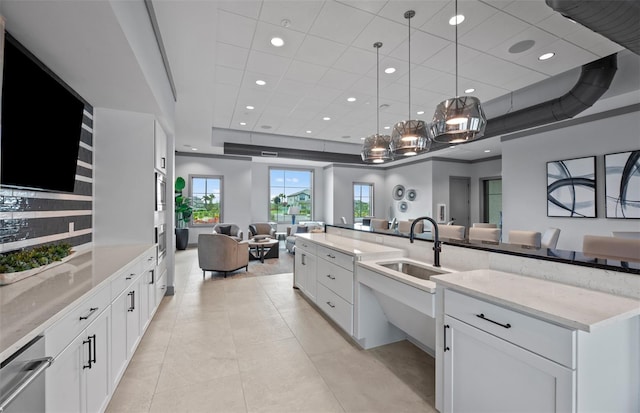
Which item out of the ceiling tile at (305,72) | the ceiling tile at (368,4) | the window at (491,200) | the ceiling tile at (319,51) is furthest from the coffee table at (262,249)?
the window at (491,200)

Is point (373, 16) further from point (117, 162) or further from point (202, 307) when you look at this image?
point (202, 307)

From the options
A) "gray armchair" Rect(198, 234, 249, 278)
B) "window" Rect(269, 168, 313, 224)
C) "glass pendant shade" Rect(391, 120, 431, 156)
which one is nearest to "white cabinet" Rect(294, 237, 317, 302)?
"gray armchair" Rect(198, 234, 249, 278)

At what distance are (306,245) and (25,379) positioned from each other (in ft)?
9.95

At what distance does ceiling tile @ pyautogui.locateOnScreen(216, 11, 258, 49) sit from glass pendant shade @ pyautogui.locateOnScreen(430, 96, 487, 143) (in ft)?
6.55

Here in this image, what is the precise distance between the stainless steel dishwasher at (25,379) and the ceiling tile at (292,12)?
2742 mm

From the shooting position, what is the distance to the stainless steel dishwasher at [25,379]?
0.85 m

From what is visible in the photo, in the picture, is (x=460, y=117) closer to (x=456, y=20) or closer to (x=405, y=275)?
(x=456, y=20)

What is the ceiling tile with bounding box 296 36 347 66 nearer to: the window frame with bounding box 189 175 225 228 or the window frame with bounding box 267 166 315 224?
the window frame with bounding box 189 175 225 228

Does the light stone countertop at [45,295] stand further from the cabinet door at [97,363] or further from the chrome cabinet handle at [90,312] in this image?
the cabinet door at [97,363]

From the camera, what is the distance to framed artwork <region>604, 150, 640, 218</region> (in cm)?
Answer: 412

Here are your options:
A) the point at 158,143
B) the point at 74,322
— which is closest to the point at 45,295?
the point at 74,322

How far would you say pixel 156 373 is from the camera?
2.17 meters

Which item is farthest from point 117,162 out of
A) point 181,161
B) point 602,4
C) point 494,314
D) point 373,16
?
point 181,161

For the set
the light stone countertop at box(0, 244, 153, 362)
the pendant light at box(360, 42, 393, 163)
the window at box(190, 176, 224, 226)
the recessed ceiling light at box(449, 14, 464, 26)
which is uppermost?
the recessed ceiling light at box(449, 14, 464, 26)
